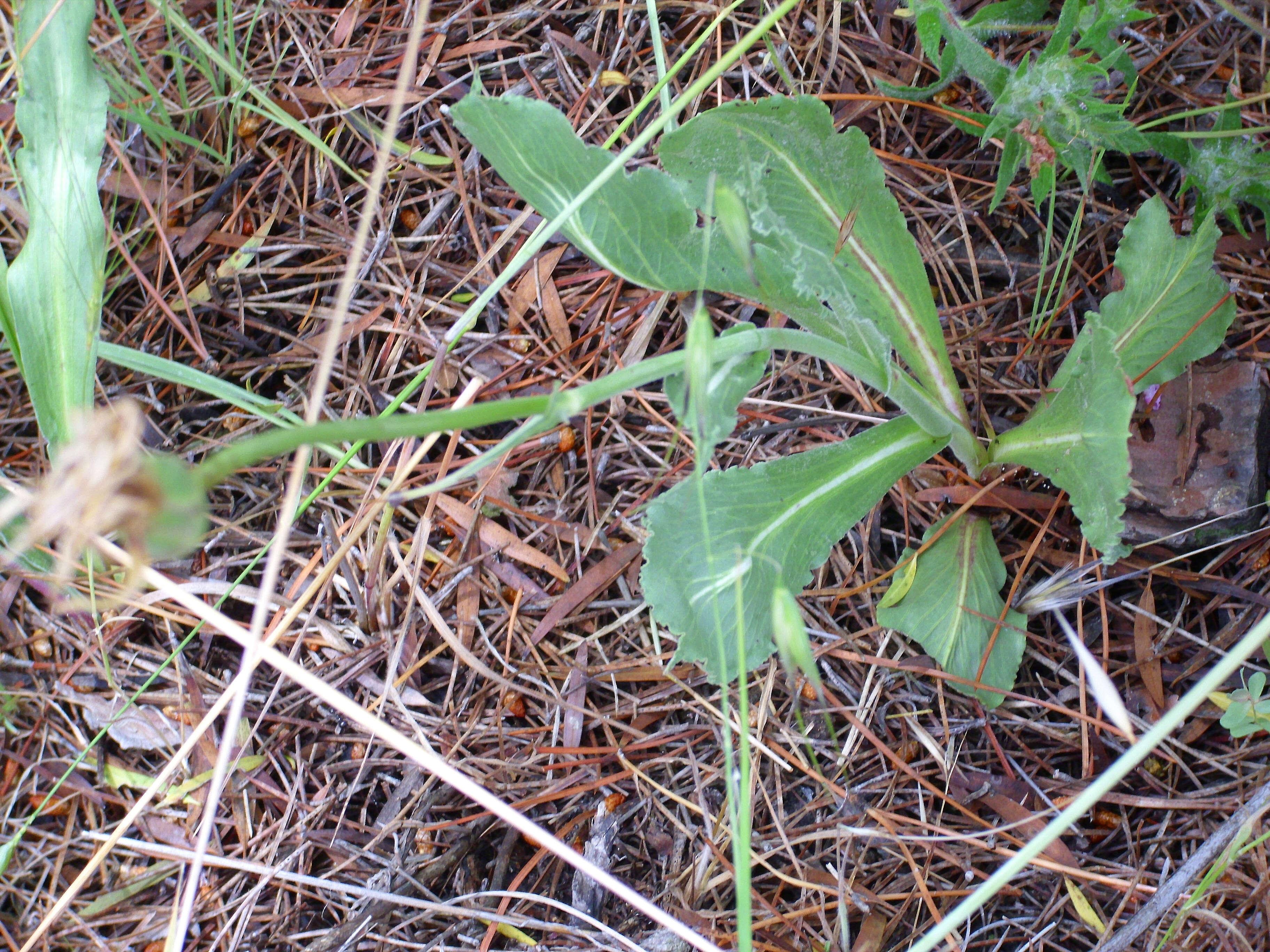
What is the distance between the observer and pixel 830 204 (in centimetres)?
175

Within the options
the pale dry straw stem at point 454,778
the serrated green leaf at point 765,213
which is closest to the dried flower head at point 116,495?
the pale dry straw stem at point 454,778

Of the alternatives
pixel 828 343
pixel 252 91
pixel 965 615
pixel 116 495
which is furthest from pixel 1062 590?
pixel 252 91

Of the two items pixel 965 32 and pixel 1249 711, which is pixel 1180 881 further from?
pixel 965 32

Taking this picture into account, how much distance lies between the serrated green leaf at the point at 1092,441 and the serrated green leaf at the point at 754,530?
22 cm

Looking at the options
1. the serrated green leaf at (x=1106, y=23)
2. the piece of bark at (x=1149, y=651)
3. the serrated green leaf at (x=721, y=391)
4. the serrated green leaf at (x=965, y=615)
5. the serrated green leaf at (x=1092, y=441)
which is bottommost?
the piece of bark at (x=1149, y=651)

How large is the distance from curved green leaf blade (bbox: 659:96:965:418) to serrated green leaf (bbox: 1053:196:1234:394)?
1.01 ft

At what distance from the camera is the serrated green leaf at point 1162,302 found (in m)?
1.67

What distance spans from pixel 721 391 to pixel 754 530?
1.46ft

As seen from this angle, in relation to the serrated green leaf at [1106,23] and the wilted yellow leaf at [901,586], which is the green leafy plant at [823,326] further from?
the serrated green leaf at [1106,23]

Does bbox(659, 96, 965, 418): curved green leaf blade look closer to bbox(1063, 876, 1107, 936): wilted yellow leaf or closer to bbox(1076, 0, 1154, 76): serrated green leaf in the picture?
bbox(1076, 0, 1154, 76): serrated green leaf

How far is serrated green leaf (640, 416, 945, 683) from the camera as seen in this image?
161 centimetres

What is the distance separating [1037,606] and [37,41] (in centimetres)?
254

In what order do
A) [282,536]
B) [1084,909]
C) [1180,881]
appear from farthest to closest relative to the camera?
[1084,909] → [1180,881] → [282,536]

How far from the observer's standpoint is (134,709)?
80.6 inches
